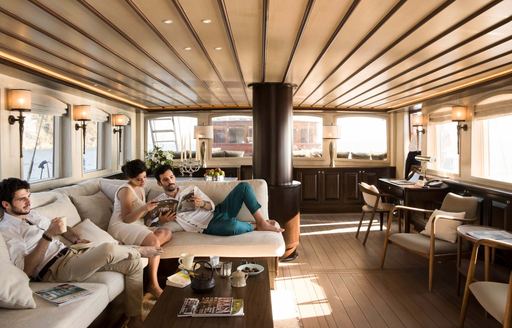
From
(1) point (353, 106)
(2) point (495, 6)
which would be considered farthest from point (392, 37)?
(1) point (353, 106)

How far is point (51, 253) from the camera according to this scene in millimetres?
2713

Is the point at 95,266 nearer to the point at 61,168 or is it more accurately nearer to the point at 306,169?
the point at 61,168

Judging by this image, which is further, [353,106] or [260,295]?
[353,106]

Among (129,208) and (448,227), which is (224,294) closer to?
(129,208)

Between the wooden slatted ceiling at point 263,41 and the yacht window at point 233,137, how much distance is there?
139 inches

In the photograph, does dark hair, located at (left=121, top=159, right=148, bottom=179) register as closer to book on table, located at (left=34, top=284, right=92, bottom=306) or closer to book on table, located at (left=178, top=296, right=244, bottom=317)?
book on table, located at (left=34, top=284, right=92, bottom=306)

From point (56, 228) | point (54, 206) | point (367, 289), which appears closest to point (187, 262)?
point (56, 228)

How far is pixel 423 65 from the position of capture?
381 centimetres

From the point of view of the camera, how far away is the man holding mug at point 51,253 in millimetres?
2506

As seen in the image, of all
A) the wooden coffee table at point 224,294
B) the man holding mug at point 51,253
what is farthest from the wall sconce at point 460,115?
the man holding mug at point 51,253

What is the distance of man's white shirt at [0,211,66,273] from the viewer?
8.11 feet

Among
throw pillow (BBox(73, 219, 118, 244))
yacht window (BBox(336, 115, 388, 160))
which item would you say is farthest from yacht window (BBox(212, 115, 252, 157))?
throw pillow (BBox(73, 219, 118, 244))

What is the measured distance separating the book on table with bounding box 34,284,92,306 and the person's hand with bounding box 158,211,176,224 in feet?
4.43

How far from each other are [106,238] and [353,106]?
599 cm
